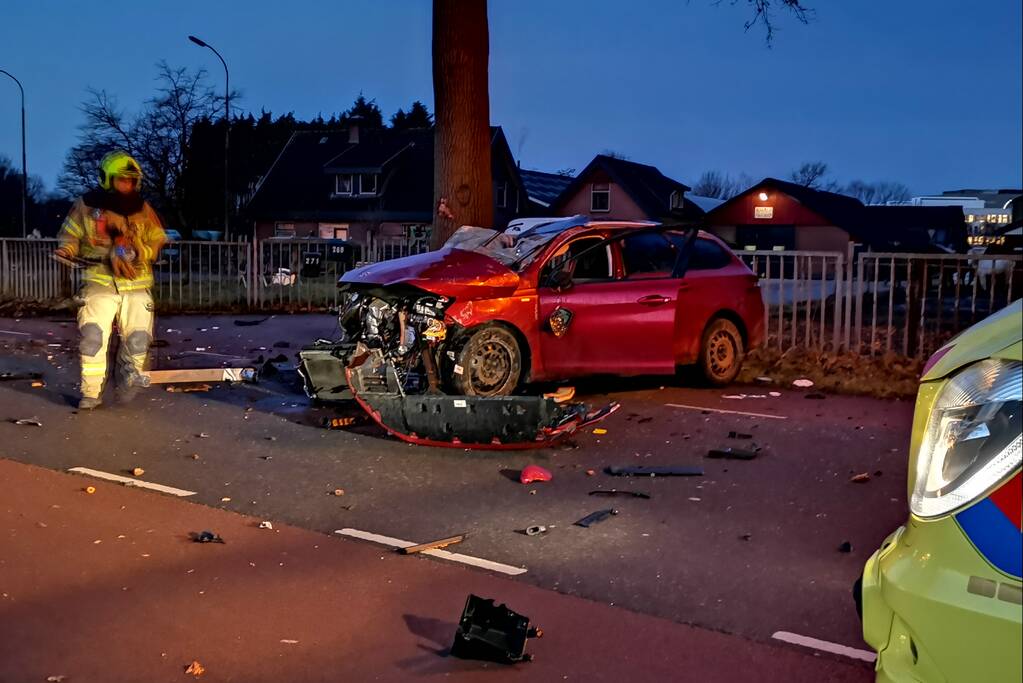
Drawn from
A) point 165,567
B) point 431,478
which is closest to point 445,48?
point 431,478

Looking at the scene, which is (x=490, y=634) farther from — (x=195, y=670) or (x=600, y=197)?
(x=600, y=197)

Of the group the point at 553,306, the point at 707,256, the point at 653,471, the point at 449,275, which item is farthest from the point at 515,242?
the point at 653,471

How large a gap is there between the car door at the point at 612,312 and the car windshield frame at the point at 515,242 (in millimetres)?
201

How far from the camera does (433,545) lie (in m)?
5.81

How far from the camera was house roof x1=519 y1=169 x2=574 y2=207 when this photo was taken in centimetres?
6627

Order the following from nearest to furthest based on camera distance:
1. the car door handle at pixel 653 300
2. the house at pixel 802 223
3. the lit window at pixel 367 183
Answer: the car door handle at pixel 653 300
the house at pixel 802 223
the lit window at pixel 367 183

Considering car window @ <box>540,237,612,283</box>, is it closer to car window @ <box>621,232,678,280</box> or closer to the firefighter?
car window @ <box>621,232,678,280</box>

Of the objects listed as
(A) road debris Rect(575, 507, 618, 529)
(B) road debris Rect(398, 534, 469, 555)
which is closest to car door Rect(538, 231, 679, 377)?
(A) road debris Rect(575, 507, 618, 529)

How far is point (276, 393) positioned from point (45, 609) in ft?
20.8

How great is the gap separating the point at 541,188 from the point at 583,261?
5963 centimetres

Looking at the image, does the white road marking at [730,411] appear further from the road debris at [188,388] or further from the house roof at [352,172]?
the house roof at [352,172]

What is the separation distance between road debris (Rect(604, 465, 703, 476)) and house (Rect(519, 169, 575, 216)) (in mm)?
55154

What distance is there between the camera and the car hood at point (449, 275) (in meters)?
9.26

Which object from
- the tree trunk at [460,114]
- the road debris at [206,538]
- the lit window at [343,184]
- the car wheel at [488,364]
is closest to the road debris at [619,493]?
the road debris at [206,538]
